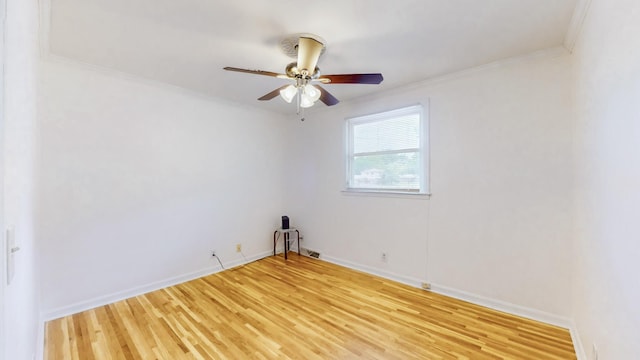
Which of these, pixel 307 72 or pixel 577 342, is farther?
pixel 307 72

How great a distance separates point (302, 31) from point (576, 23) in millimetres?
1934

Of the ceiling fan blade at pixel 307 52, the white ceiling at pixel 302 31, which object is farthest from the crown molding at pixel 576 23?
the ceiling fan blade at pixel 307 52

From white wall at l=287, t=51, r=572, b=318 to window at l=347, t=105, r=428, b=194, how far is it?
0.14m

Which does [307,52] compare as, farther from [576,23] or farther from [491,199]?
[491,199]

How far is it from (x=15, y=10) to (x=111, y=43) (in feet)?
5.49

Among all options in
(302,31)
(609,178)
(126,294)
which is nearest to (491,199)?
(609,178)

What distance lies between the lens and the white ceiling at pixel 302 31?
175cm

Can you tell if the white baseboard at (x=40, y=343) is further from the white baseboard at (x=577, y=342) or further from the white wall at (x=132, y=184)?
the white baseboard at (x=577, y=342)

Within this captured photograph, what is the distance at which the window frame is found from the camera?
3.03 m

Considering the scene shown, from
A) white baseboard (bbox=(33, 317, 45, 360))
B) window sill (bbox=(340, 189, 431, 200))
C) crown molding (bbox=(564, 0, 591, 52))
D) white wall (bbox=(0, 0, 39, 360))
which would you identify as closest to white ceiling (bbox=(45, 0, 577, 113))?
crown molding (bbox=(564, 0, 591, 52))

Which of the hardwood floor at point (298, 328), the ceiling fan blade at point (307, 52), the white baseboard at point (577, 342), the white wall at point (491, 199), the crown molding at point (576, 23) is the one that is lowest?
the hardwood floor at point (298, 328)

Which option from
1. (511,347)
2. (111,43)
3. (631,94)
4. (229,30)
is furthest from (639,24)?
(111,43)

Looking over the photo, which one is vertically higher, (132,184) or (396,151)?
(396,151)

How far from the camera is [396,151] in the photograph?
131 inches
